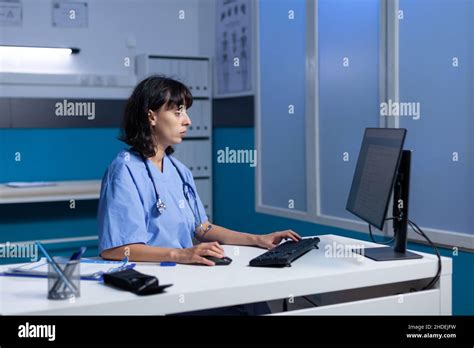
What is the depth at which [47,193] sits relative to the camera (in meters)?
3.94

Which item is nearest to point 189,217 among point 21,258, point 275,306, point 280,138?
point 275,306

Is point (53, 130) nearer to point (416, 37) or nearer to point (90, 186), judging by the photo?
point (90, 186)

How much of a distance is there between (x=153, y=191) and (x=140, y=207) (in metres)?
0.12

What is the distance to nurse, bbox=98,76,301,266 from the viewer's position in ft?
6.77

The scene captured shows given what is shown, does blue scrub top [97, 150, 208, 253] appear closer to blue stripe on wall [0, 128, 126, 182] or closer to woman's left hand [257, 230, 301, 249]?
woman's left hand [257, 230, 301, 249]

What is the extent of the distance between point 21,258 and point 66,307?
3.02 metres

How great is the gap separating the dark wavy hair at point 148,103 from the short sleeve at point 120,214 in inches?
6.6

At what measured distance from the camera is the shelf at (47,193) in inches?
151

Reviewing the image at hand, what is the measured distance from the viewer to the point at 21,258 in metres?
4.35
